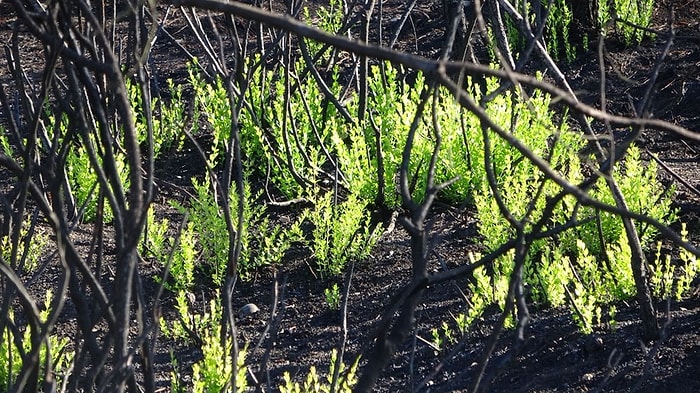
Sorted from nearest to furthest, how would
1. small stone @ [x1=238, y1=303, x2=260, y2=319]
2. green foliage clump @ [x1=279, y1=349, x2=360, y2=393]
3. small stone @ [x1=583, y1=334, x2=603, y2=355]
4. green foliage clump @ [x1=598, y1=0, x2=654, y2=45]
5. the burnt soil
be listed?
1. green foliage clump @ [x1=279, y1=349, x2=360, y2=393]
2. the burnt soil
3. small stone @ [x1=583, y1=334, x2=603, y2=355]
4. small stone @ [x1=238, y1=303, x2=260, y2=319]
5. green foliage clump @ [x1=598, y1=0, x2=654, y2=45]

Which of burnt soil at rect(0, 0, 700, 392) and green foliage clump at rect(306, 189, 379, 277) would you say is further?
green foliage clump at rect(306, 189, 379, 277)

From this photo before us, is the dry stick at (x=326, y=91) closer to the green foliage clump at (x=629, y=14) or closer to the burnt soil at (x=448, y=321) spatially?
the burnt soil at (x=448, y=321)

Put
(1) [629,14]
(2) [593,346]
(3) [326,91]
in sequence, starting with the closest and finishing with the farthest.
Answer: (2) [593,346] < (3) [326,91] < (1) [629,14]

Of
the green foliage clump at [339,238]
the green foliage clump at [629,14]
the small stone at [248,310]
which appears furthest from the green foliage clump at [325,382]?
the green foliage clump at [629,14]

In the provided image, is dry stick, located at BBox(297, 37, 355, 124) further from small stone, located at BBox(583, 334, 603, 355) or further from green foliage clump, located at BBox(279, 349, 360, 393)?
small stone, located at BBox(583, 334, 603, 355)

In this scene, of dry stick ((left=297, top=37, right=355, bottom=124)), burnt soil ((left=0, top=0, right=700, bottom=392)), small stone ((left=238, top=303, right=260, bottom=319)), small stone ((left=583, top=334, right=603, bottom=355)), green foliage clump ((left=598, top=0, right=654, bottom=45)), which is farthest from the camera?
green foliage clump ((left=598, top=0, right=654, bottom=45))

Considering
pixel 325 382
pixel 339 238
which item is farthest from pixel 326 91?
pixel 325 382

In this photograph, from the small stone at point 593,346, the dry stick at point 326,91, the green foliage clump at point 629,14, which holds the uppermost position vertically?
the green foliage clump at point 629,14

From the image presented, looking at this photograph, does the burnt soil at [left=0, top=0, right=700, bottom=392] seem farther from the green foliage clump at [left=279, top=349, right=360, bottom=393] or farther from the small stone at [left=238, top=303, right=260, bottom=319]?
the green foliage clump at [left=279, top=349, right=360, bottom=393]

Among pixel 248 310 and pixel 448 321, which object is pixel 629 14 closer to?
pixel 448 321

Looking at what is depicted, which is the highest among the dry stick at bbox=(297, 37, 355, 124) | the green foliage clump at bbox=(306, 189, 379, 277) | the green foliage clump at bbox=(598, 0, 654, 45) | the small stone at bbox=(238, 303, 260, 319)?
the green foliage clump at bbox=(598, 0, 654, 45)

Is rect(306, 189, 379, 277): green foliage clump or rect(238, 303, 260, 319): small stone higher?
rect(306, 189, 379, 277): green foliage clump

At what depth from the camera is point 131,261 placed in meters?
1.71

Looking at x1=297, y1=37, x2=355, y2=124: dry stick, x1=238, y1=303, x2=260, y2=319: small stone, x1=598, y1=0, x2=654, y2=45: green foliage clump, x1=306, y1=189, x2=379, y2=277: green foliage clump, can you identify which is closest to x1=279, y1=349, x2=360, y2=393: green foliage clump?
x1=238, y1=303, x2=260, y2=319: small stone
